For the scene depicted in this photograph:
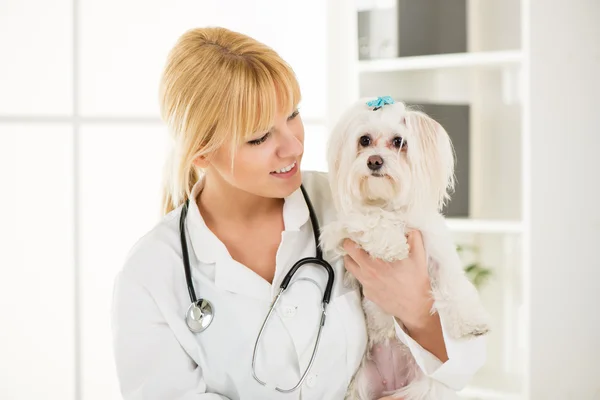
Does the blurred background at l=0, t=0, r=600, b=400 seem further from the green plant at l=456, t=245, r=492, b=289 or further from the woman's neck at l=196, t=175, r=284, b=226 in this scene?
the woman's neck at l=196, t=175, r=284, b=226

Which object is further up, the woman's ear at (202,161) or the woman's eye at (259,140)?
the woman's eye at (259,140)

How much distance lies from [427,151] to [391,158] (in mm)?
104

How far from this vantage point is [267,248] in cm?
176

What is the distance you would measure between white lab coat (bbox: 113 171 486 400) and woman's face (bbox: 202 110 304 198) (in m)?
0.16

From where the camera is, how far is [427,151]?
63.7 inches

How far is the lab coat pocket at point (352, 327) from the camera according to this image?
1.63 metres

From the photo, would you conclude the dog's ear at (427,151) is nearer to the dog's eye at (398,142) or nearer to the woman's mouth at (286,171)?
the dog's eye at (398,142)

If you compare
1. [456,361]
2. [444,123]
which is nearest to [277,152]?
[456,361]

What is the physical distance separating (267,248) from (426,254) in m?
0.44

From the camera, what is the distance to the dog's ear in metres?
1.60

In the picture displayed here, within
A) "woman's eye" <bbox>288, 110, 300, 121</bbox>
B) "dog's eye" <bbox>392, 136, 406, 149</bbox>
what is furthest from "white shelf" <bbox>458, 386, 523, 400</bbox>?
"woman's eye" <bbox>288, 110, 300, 121</bbox>

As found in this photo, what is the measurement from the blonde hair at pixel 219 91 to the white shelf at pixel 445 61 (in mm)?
1662

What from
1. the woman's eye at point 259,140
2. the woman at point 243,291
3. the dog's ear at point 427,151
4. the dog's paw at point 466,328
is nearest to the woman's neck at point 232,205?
the woman at point 243,291

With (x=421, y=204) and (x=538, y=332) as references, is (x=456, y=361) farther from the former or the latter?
(x=538, y=332)
